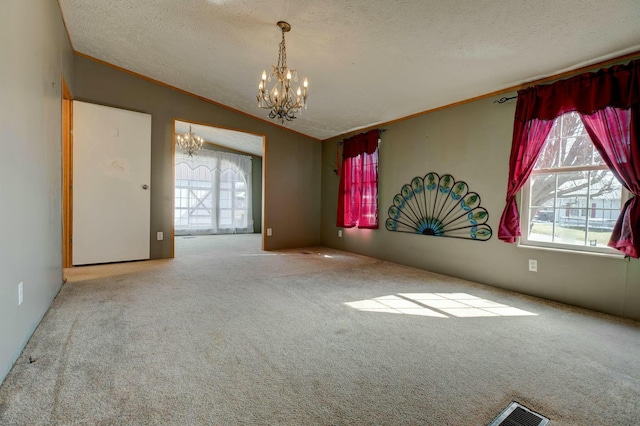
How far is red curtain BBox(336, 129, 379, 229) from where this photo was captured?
4.73 metres

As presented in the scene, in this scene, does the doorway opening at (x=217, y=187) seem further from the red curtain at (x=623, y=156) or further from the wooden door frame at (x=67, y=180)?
the red curtain at (x=623, y=156)

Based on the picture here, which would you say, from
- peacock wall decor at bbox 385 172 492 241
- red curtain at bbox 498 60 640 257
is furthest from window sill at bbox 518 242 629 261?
peacock wall decor at bbox 385 172 492 241

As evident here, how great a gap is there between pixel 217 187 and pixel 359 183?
4.74 metres

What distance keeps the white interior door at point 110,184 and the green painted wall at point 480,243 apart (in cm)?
351

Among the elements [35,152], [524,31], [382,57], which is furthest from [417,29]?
[35,152]

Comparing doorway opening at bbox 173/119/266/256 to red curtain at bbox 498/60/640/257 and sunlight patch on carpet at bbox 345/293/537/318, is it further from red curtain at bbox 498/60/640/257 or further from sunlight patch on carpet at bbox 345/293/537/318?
red curtain at bbox 498/60/640/257

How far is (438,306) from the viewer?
2617mm

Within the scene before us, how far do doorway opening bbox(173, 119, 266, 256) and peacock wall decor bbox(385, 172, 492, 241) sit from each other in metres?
4.12

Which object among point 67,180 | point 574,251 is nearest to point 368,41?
point 574,251

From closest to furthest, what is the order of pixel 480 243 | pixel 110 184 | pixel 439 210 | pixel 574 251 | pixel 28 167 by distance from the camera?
pixel 28 167 < pixel 574 251 < pixel 480 243 < pixel 439 210 < pixel 110 184

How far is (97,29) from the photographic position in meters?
3.16

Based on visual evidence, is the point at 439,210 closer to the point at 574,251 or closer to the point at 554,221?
the point at 554,221

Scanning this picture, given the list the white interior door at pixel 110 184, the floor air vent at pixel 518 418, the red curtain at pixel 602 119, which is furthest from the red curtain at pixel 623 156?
the white interior door at pixel 110 184

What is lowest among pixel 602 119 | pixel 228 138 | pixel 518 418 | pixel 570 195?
pixel 518 418
